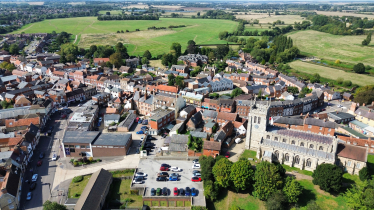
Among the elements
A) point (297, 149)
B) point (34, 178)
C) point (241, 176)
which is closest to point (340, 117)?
point (297, 149)

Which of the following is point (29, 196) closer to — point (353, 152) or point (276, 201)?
point (276, 201)

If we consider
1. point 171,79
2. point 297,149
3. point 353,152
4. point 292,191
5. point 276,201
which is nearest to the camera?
point 276,201

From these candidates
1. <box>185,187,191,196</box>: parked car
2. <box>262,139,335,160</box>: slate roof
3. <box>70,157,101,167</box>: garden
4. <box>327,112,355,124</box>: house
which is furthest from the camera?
<box>327,112,355,124</box>: house

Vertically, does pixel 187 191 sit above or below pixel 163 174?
below

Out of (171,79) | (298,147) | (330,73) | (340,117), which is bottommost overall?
(340,117)

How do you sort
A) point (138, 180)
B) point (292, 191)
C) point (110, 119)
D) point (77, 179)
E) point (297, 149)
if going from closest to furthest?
Answer: point (292, 191), point (138, 180), point (77, 179), point (297, 149), point (110, 119)

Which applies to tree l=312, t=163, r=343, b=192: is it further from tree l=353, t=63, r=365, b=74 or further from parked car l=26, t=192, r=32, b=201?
tree l=353, t=63, r=365, b=74

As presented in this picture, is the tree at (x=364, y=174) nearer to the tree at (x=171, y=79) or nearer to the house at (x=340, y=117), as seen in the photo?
the house at (x=340, y=117)

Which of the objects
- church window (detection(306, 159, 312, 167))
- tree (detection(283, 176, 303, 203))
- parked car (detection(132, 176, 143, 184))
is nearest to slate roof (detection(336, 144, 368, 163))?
church window (detection(306, 159, 312, 167))
